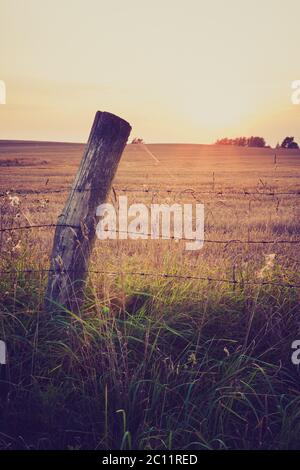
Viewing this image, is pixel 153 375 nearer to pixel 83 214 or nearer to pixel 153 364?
pixel 153 364

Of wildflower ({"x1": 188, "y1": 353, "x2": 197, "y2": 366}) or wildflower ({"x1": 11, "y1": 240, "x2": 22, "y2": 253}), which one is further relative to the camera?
wildflower ({"x1": 11, "y1": 240, "x2": 22, "y2": 253})

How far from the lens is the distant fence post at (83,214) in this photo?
3203mm

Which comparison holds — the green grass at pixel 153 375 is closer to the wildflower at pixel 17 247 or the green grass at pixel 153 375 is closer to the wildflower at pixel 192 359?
the wildflower at pixel 192 359

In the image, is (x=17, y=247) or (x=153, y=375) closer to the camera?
(x=153, y=375)

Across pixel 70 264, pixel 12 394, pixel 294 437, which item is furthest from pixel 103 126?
Answer: pixel 294 437

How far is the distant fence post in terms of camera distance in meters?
3.20

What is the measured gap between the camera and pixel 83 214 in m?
3.21

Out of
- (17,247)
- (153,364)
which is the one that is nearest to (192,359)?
(153,364)

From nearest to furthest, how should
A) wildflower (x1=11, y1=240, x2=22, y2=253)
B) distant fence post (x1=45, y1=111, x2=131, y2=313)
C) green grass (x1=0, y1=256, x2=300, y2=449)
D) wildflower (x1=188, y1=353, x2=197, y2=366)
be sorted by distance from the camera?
green grass (x1=0, y1=256, x2=300, y2=449)
wildflower (x1=188, y1=353, x2=197, y2=366)
distant fence post (x1=45, y1=111, x2=131, y2=313)
wildflower (x1=11, y1=240, x2=22, y2=253)

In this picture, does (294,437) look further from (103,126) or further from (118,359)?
(103,126)

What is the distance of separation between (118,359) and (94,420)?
1.33ft

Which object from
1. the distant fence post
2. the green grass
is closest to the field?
the green grass

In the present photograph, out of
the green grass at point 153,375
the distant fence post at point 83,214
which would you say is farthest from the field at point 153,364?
the distant fence post at point 83,214

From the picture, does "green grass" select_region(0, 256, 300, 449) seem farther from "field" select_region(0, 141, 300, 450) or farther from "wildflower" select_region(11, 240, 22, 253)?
"wildflower" select_region(11, 240, 22, 253)
